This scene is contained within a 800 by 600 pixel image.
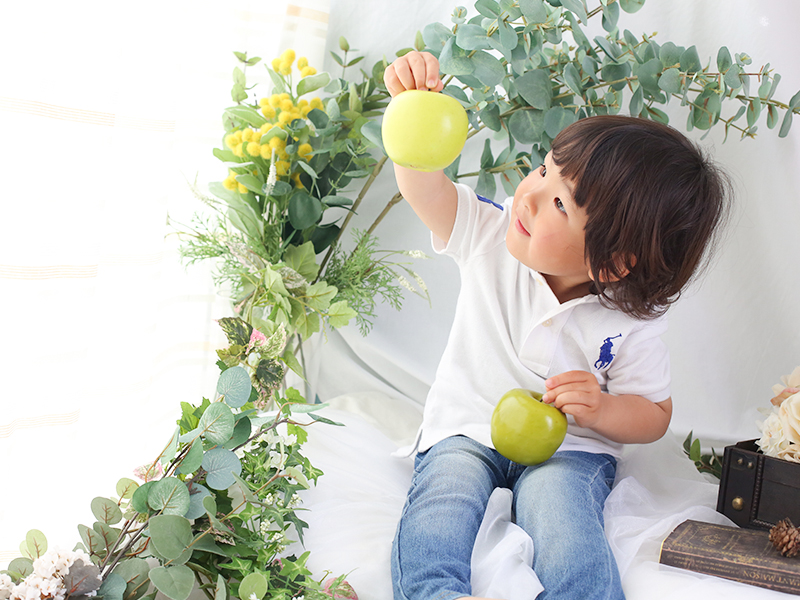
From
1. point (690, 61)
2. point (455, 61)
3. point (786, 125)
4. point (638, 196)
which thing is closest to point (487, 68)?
point (455, 61)

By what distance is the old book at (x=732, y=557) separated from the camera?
2.33 ft

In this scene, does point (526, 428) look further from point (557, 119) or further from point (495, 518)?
point (557, 119)

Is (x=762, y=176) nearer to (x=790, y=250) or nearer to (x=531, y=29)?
(x=790, y=250)

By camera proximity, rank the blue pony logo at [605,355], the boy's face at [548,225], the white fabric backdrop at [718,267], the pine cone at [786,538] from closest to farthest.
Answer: the pine cone at [786,538]
the boy's face at [548,225]
the blue pony logo at [605,355]
the white fabric backdrop at [718,267]

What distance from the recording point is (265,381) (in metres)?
0.82

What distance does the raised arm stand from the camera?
79 centimetres

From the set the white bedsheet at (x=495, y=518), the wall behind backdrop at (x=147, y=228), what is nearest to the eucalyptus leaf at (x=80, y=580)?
the white bedsheet at (x=495, y=518)

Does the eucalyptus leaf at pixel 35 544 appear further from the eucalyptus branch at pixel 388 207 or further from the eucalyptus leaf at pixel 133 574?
the eucalyptus branch at pixel 388 207

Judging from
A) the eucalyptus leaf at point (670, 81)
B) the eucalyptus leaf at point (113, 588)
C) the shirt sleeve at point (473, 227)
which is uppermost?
the eucalyptus leaf at point (670, 81)

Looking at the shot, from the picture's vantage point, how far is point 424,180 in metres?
0.92

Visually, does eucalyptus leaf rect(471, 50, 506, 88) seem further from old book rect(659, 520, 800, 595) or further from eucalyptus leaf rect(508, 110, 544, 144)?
old book rect(659, 520, 800, 595)

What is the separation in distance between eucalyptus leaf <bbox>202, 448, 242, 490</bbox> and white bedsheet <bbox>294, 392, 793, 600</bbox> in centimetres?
19

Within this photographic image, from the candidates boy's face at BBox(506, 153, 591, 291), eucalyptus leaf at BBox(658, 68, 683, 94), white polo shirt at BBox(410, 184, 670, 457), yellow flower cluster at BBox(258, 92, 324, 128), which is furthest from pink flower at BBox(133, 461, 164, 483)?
eucalyptus leaf at BBox(658, 68, 683, 94)

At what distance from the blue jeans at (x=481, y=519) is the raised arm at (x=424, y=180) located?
1.08 ft
